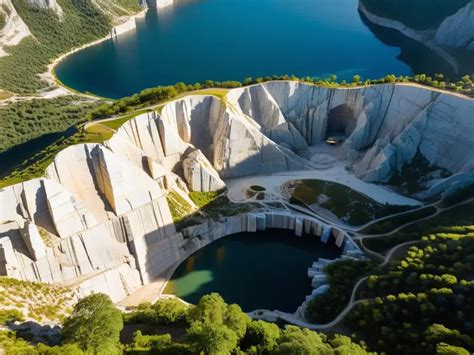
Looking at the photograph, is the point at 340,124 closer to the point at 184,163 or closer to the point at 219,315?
the point at 184,163

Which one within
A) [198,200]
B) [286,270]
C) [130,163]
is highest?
[130,163]

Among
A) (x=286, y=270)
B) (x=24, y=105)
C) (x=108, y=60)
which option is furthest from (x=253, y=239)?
(x=108, y=60)

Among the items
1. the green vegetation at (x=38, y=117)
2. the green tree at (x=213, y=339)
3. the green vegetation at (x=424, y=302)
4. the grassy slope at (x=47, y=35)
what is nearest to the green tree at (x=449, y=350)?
the green vegetation at (x=424, y=302)

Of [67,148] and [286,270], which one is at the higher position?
[67,148]

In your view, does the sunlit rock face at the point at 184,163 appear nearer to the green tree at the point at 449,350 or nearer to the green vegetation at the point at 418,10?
the green tree at the point at 449,350

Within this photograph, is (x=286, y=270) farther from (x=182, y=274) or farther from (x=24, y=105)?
(x=24, y=105)

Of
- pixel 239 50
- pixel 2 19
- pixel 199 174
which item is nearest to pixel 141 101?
pixel 199 174
